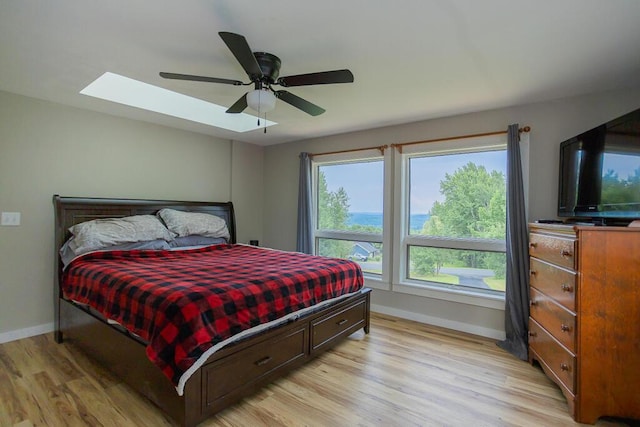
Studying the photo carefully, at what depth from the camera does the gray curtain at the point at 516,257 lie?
289cm

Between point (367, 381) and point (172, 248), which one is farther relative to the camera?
point (172, 248)

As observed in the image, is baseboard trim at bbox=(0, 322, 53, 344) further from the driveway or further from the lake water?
the driveway

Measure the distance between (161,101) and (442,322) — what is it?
155 inches

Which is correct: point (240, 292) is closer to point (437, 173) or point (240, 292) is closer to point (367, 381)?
point (367, 381)

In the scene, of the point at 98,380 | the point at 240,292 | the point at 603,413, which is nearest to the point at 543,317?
the point at 603,413

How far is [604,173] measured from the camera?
223 cm

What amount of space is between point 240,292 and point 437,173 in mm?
2654

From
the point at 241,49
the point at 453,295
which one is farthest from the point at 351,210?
the point at 241,49

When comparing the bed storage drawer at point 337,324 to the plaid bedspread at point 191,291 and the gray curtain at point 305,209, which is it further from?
the gray curtain at point 305,209

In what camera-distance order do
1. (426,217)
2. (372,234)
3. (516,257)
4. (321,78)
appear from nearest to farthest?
(321,78), (516,257), (426,217), (372,234)

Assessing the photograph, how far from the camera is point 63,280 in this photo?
2.85 meters

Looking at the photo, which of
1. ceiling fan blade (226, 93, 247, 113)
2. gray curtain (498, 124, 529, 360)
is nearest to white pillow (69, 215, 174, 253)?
ceiling fan blade (226, 93, 247, 113)

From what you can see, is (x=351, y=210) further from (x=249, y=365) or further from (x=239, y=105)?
(x=249, y=365)

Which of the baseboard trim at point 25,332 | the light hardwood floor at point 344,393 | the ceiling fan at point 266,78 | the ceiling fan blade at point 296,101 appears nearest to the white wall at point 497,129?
the light hardwood floor at point 344,393
